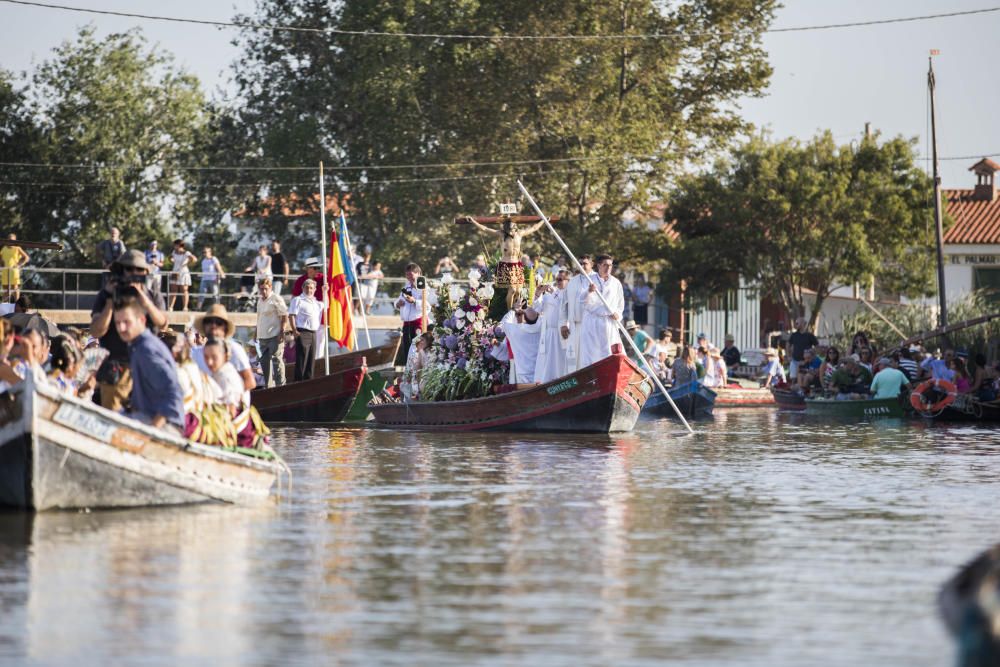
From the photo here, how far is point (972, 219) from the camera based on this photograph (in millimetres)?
68000

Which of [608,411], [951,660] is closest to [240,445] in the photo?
[951,660]

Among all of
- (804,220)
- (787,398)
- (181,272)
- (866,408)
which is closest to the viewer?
(866,408)

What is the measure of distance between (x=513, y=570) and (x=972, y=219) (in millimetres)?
59452

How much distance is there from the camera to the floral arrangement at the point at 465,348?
27438mm

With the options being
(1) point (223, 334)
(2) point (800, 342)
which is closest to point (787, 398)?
(2) point (800, 342)

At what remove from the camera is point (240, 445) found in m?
15.3

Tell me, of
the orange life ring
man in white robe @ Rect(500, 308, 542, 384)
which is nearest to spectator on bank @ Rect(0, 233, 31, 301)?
man in white robe @ Rect(500, 308, 542, 384)

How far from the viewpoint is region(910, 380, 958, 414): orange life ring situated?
3262 centimetres

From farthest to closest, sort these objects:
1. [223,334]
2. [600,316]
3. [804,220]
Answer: [804,220] → [600,316] → [223,334]

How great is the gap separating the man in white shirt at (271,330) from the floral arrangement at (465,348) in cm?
291

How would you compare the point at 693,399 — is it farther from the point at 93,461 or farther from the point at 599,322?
the point at 93,461

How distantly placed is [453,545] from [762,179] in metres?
38.7

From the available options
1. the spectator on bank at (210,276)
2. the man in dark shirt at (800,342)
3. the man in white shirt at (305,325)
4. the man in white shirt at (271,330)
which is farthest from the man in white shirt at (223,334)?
the man in dark shirt at (800,342)

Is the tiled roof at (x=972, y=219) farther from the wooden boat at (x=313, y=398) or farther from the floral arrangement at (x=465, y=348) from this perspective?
the floral arrangement at (x=465, y=348)
